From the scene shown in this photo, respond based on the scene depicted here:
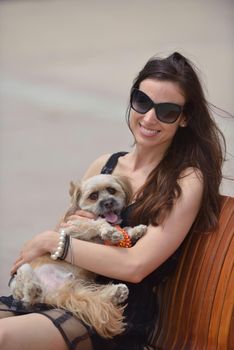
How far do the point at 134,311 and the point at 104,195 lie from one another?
0.39 meters

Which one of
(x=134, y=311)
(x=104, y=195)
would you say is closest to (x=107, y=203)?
(x=104, y=195)

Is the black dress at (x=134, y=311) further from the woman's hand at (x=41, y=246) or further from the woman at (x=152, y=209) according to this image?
the woman's hand at (x=41, y=246)

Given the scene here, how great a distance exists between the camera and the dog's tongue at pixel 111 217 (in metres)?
1.69

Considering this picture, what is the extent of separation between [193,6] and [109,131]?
0.73 m

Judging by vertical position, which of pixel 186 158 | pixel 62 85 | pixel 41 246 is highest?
pixel 62 85

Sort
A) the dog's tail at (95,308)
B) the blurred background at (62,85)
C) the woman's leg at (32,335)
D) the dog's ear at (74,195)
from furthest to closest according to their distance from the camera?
the blurred background at (62,85)
the dog's ear at (74,195)
the dog's tail at (95,308)
the woman's leg at (32,335)

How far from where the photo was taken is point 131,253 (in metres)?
1.53

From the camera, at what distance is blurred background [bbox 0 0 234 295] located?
2.51 meters

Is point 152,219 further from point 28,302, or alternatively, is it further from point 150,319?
point 28,302

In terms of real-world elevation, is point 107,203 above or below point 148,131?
below

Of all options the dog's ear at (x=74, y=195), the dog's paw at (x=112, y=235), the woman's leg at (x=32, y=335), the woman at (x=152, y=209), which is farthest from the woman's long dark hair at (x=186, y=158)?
the woman's leg at (x=32, y=335)

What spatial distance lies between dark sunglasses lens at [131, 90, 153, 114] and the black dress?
326 millimetres

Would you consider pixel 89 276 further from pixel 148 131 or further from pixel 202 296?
pixel 148 131

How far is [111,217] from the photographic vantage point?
1.70m
